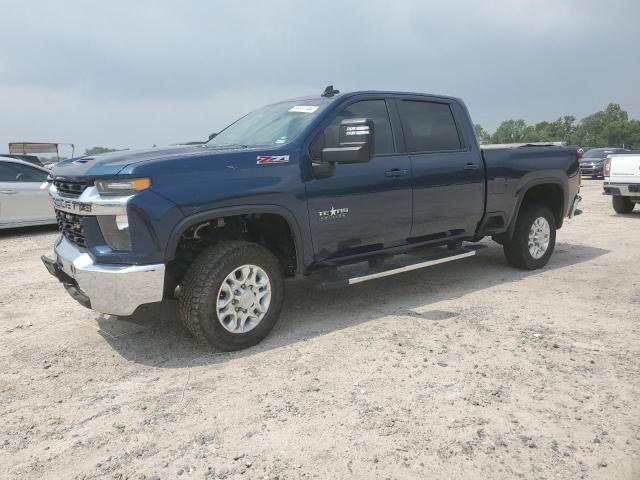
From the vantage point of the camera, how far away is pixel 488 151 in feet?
18.2

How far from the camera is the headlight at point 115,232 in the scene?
3.48 metres

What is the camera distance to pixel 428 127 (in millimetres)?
5109

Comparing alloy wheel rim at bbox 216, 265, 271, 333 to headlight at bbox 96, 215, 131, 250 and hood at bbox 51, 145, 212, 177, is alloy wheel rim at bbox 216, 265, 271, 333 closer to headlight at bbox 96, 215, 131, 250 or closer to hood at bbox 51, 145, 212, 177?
headlight at bbox 96, 215, 131, 250

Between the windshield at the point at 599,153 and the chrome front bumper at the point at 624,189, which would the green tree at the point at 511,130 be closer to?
the windshield at the point at 599,153

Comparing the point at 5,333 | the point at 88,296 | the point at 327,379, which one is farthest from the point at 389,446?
the point at 5,333

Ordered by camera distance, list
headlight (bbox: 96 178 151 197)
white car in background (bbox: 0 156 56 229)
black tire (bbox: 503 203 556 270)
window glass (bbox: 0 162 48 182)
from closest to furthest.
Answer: headlight (bbox: 96 178 151 197)
black tire (bbox: 503 203 556 270)
white car in background (bbox: 0 156 56 229)
window glass (bbox: 0 162 48 182)

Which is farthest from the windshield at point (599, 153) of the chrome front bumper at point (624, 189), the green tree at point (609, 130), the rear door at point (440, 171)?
the green tree at point (609, 130)

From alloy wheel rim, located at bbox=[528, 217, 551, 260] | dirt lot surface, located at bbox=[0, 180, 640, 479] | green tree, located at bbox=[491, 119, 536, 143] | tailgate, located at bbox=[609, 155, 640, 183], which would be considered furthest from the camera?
green tree, located at bbox=[491, 119, 536, 143]

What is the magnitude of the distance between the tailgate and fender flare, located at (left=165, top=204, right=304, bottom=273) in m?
8.81

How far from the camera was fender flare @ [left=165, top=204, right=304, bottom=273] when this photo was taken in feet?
11.5

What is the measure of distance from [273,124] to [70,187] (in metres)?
1.78

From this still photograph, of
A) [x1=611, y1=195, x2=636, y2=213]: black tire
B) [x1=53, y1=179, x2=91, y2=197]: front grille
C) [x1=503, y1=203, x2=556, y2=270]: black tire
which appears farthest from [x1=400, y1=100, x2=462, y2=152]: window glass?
[x1=611, y1=195, x2=636, y2=213]: black tire

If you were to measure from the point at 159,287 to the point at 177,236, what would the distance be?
0.37 m

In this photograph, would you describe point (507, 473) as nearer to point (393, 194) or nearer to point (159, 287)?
point (159, 287)
